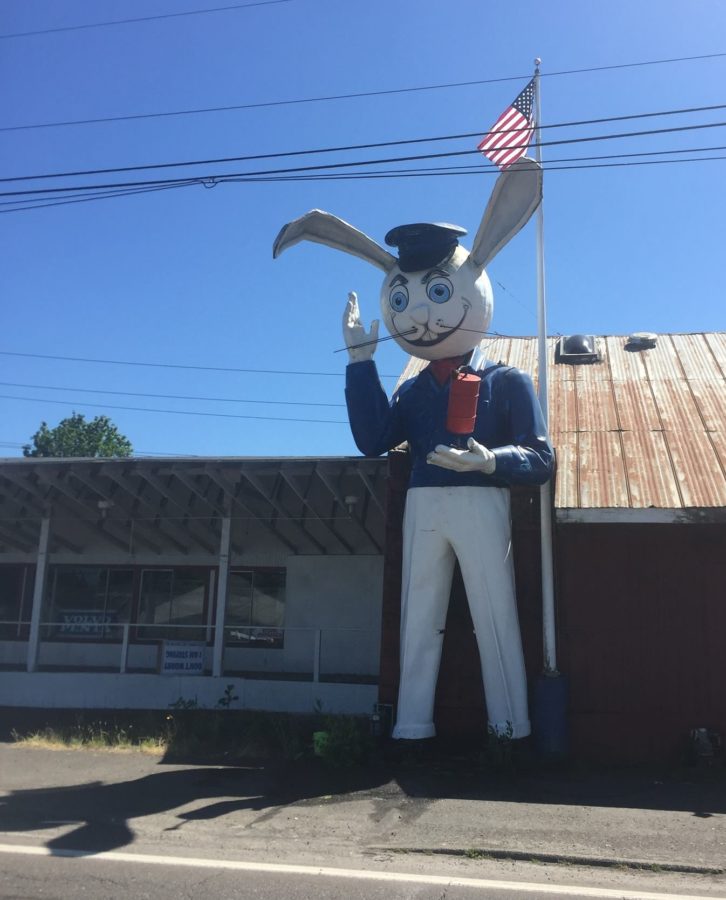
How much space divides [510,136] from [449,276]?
2.11 meters

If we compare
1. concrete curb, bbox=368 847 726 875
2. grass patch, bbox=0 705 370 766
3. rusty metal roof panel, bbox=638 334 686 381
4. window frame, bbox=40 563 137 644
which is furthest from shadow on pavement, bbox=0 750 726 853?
window frame, bbox=40 563 137 644

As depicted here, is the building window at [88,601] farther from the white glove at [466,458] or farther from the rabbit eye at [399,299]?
the white glove at [466,458]

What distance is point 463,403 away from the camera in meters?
8.77

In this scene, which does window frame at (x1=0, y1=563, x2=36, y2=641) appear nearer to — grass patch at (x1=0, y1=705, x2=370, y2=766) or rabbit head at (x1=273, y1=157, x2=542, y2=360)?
grass patch at (x1=0, y1=705, x2=370, y2=766)

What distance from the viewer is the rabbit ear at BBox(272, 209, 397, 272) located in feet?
33.7

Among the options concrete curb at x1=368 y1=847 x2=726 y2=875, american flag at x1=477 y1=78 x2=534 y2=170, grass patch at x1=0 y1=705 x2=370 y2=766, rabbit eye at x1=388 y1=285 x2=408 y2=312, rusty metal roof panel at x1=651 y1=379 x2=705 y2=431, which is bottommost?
concrete curb at x1=368 y1=847 x2=726 y2=875

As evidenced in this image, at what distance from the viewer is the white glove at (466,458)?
340 inches

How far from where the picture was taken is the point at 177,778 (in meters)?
9.04

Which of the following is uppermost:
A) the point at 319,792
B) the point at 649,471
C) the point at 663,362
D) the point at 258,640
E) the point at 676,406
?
the point at 663,362

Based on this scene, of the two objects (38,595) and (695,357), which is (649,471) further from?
(38,595)

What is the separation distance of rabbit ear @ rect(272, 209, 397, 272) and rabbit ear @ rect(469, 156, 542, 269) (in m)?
1.10

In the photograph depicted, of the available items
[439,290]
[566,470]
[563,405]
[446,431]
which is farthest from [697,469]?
[439,290]

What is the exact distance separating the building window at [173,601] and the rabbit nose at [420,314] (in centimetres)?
1068

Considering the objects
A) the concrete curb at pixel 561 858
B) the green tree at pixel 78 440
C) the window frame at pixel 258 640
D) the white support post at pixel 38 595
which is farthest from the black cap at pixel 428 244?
the green tree at pixel 78 440
